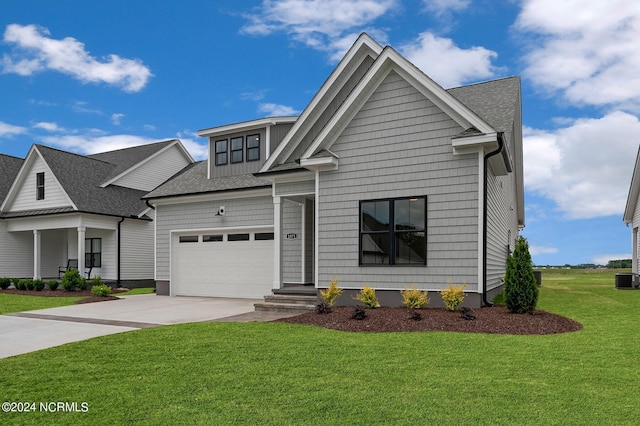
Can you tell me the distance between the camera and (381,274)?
1195 centimetres

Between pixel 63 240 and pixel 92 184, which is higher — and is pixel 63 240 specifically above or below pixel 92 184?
below

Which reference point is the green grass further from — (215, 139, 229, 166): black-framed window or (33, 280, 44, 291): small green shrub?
(33, 280, 44, 291): small green shrub

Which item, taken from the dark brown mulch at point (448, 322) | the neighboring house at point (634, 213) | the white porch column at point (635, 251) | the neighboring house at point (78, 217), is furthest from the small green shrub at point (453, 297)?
the white porch column at point (635, 251)

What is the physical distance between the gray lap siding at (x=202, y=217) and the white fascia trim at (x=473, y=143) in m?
7.63

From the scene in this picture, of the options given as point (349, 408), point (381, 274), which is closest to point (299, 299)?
point (381, 274)

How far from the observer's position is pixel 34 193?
2459cm

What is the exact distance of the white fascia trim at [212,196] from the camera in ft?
→ 55.7

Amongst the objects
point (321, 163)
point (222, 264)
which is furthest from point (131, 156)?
point (321, 163)

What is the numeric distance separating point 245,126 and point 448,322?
11.8m

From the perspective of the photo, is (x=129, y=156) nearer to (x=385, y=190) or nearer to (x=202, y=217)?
(x=202, y=217)

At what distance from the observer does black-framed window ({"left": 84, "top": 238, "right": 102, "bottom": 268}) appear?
81.5 ft

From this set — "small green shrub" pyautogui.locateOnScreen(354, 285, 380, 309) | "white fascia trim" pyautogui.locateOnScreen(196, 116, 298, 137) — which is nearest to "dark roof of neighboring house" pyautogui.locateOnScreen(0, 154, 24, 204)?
"white fascia trim" pyautogui.locateOnScreen(196, 116, 298, 137)

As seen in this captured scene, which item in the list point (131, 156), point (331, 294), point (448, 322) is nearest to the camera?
point (448, 322)

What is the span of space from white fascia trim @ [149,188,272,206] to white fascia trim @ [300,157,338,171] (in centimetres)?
423
